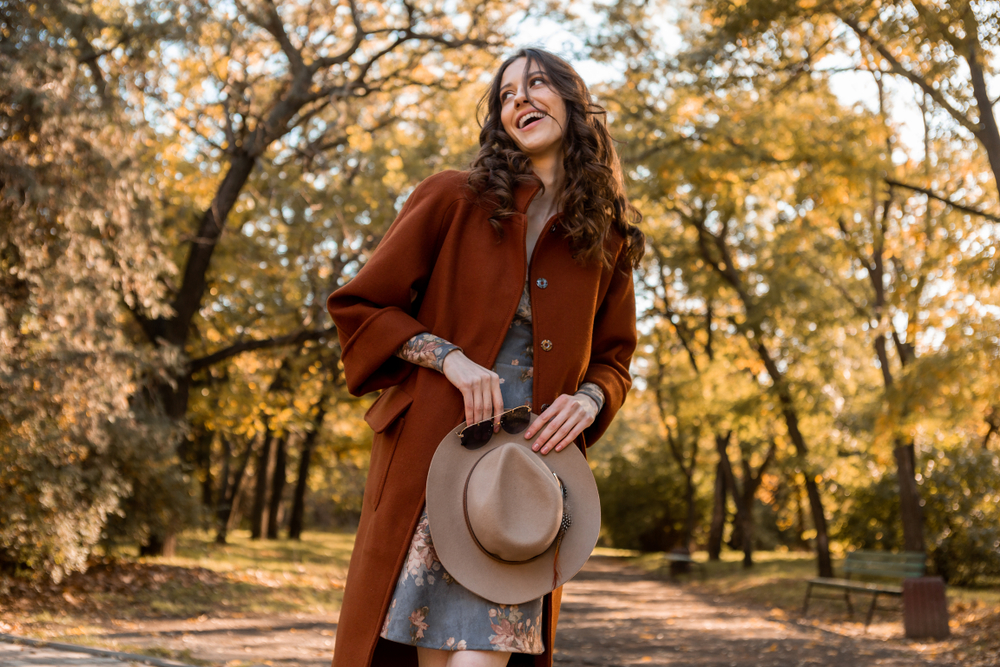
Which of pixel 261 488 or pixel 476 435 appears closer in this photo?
pixel 476 435

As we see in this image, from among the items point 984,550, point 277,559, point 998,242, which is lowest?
point 277,559

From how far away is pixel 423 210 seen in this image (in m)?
2.21

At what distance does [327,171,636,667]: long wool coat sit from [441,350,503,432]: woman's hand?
0.23 feet

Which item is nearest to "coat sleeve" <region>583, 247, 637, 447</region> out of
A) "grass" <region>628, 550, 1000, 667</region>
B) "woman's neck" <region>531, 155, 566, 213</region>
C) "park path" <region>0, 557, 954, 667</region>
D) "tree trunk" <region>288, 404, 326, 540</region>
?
"woman's neck" <region>531, 155, 566, 213</region>

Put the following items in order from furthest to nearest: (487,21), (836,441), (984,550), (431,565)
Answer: (836,441) < (487,21) < (984,550) < (431,565)

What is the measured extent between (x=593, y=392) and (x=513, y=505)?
456mm

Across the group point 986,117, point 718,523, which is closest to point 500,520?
point 986,117

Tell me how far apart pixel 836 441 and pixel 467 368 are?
16967 mm

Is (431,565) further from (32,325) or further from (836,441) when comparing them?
(836,441)

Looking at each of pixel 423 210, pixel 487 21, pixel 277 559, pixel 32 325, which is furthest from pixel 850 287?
pixel 423 210

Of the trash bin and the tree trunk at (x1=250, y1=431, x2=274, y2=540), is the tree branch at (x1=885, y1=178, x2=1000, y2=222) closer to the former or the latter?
the trash bin

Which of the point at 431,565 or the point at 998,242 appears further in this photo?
the point at 998,242

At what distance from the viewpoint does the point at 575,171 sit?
2375mm

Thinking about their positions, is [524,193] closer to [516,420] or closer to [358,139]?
[516,420]
